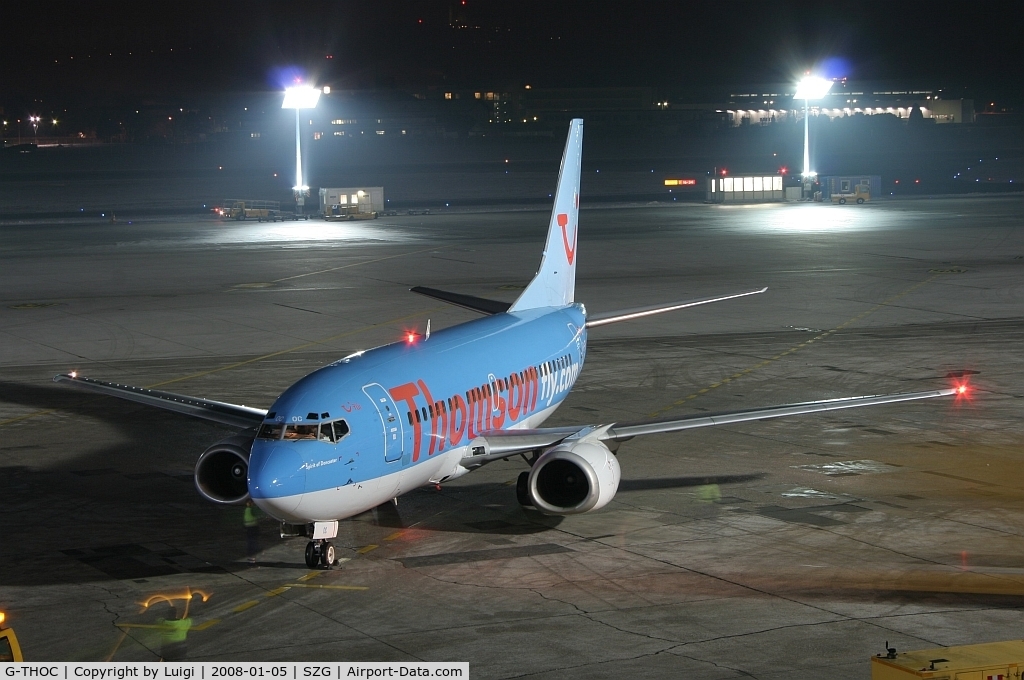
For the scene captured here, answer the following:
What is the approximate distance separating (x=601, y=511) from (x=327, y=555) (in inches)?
289

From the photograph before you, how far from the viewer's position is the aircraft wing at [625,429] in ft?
94.5

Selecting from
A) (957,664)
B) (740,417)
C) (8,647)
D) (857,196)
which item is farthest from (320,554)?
(857,196)

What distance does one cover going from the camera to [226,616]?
2341 cm

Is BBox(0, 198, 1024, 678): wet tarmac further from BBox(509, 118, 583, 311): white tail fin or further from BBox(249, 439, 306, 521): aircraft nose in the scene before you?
BBox(509, 118, 583, 311): white tail fin

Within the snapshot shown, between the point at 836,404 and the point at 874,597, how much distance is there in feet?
20.4

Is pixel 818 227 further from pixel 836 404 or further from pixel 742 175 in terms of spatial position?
pixel 836 404

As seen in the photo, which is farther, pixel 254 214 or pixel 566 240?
pixel 254 214

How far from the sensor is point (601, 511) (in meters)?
30.4

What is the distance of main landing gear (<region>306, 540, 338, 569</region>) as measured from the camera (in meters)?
25.9

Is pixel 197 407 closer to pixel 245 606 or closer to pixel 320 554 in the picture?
pixel 320 554

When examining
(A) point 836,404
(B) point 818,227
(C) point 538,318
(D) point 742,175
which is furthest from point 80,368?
(D) point 742,175
